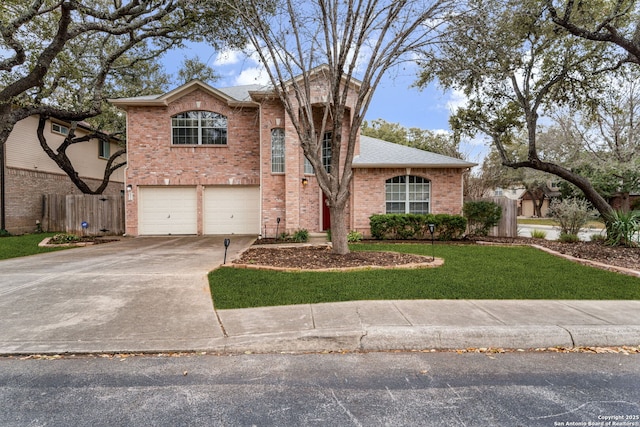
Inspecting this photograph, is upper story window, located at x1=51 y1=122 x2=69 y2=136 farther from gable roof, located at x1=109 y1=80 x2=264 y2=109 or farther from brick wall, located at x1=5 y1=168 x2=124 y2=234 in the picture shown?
gable roof, located at x1=109 y1=80 x2=264 y2=109

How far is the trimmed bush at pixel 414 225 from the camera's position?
12375 millimetres

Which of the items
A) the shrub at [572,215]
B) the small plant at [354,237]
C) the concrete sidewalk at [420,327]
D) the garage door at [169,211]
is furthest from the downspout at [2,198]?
the shrub at [572,215]

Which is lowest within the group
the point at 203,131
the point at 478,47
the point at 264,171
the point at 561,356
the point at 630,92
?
the point at 561,356

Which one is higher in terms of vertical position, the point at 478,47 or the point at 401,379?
the point at 478,47

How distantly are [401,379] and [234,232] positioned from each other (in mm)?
12598

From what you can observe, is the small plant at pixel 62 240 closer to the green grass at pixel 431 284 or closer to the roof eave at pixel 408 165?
the green grass at pixel 431 284

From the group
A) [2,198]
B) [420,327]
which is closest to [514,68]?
[420,327]

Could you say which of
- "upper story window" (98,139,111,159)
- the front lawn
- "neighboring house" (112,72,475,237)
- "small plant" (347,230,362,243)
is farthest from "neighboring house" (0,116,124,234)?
"small plant" (347,230,362,243)

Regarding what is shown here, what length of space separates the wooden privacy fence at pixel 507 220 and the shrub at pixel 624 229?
10.8ft

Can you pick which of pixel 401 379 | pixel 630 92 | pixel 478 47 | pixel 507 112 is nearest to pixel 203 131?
pixel 478 47

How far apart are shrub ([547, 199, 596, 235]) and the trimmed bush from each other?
3839 mm

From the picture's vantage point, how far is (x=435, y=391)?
2.90 metres

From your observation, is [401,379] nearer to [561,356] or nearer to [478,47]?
[561,356]

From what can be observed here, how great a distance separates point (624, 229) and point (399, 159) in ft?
24.4
